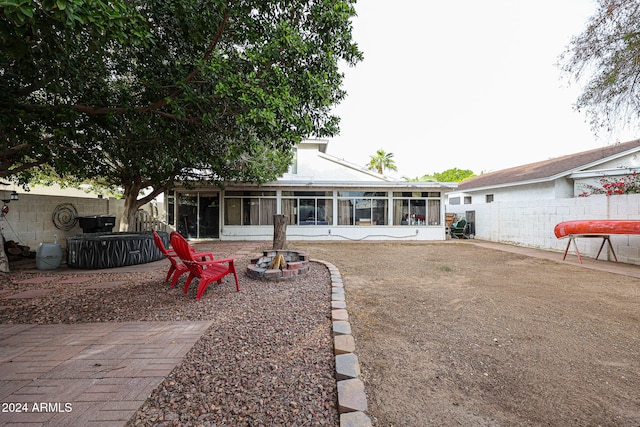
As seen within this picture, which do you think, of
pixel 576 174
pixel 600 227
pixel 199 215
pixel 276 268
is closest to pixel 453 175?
pixel 576 174

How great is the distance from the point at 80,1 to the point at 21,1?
1.20 feet

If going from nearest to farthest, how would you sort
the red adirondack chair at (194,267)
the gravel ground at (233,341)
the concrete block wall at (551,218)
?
1. the gravel ground at (233,341)
2. the red adirondack chair at (194,267)
3. the concrete block wall at (551,218)

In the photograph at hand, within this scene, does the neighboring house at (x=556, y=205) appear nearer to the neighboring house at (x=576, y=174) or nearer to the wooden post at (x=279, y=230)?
the neighboring house at (x=576, y=174)

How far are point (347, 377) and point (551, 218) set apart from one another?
479 inches

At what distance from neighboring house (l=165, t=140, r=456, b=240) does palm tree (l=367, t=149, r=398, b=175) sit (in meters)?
22.6

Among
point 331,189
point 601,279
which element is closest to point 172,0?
point 601,279

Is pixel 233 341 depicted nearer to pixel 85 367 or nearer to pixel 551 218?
pixel 85 367

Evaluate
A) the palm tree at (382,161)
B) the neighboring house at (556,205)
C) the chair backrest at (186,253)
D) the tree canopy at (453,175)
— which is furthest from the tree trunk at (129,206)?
the tree canopy at (453,175)

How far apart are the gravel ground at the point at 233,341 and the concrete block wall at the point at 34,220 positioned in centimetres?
370

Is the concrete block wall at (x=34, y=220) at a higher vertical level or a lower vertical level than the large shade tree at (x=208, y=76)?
lower

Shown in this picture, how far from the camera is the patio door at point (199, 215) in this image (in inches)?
562

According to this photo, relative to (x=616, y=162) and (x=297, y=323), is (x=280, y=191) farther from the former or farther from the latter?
(x=616, y=162)

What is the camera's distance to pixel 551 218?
34.9ft

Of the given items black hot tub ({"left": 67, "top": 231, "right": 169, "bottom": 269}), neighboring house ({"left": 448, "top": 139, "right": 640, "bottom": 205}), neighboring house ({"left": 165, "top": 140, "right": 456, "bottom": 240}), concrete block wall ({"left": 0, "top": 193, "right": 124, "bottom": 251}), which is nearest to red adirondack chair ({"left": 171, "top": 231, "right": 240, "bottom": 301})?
black hot tub ({"left": 67, "top": 231, "right": 169, "bottom": 269})
